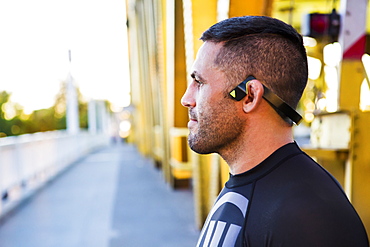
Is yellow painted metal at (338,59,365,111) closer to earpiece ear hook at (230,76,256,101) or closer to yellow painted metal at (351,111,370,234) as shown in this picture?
yellow painted metal at (351,111,370,234)

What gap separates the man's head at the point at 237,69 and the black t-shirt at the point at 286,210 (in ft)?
0.51

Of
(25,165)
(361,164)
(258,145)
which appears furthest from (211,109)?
(25,165)

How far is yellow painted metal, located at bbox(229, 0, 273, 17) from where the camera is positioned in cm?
308

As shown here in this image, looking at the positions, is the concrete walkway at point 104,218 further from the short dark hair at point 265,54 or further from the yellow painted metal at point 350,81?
the short dark hair at point 265,54

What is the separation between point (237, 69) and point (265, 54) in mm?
95

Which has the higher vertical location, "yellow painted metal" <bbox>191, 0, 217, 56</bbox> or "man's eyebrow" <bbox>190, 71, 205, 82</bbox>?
"yellow painted metal" <bbox>191, 0, 217, 56</bbox>

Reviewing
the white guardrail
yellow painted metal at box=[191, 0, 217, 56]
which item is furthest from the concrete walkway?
yellow painted metal at box=[191, 0, 217, 56]

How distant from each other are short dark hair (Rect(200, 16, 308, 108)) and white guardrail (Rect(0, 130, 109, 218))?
21.8 ft

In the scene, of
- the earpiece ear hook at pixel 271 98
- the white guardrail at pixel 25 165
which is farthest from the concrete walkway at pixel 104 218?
the earpiece ear hook at pixel 271 98

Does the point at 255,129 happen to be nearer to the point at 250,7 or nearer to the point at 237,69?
the point at 237,69

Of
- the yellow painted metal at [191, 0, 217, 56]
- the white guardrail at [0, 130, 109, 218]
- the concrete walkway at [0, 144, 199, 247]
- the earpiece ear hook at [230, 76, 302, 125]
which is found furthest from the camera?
the white guardrail at [0, 130, 109, 218]

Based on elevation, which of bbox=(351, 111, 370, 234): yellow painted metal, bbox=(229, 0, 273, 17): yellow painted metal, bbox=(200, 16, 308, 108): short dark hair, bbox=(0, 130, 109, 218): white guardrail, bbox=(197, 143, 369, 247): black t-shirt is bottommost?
bbox=(0, 130, 109, 218): white guardrail

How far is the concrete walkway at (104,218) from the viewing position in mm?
4965

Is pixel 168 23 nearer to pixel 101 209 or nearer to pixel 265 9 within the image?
pixel 101 209
